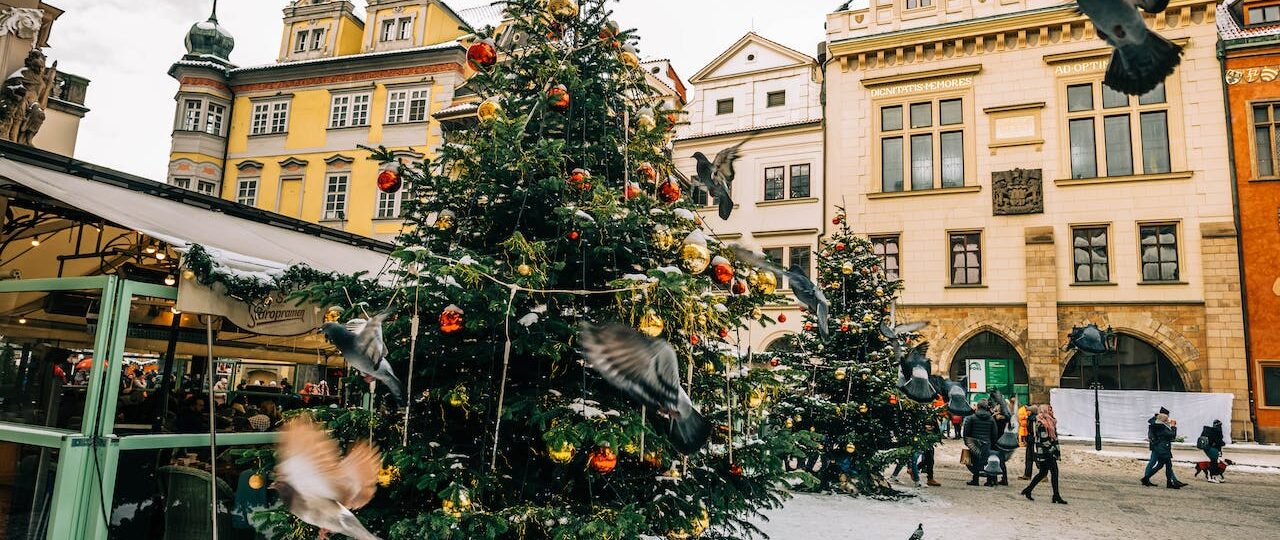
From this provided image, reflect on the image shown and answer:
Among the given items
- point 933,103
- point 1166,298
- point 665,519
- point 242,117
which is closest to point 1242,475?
point 1166,298

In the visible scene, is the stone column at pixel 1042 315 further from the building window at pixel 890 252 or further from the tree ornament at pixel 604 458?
Result: the tree ornament at pixel 604 458

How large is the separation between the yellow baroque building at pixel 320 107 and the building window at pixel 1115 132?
65.2 feet

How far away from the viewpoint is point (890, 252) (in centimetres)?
2278

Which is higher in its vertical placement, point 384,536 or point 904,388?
point 904,388

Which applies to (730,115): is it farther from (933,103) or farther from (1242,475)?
(1242,475)

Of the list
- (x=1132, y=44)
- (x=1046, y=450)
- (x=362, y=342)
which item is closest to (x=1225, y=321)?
(x=1046, y=450)

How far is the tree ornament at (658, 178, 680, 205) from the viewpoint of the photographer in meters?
4.87

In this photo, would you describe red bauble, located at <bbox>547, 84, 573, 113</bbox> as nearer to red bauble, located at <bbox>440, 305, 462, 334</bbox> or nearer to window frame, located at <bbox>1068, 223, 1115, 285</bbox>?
red bauble, located at <bbox>440, 305, 462, 334</bbox>

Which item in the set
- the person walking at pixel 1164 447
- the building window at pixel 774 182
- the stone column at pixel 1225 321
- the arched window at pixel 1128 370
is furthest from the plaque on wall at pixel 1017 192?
the person walking at pixel 1164 447

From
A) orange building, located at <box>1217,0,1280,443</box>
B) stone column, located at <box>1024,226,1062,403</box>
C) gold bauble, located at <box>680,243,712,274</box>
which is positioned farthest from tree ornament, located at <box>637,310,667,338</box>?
orange building, located at <box>1217,0,1280,443</box>

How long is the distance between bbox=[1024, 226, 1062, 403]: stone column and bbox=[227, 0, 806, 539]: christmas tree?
18.6 meters

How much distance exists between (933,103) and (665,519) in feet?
73.9

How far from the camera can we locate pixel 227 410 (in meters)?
7.97

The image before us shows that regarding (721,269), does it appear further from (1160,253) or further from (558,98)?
(1160,253)
